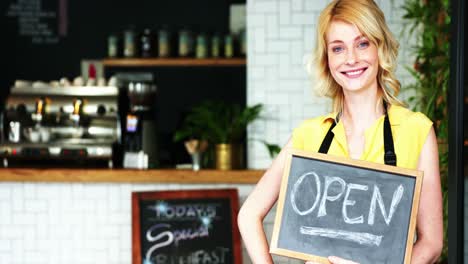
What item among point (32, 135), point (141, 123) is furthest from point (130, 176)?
point (32, 135)

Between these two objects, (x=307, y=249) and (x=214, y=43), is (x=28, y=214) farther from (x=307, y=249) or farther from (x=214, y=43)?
(x=307, y=249)

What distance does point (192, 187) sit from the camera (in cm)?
402

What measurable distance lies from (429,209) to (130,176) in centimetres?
251

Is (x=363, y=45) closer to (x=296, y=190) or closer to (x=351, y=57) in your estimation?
(x=351, y=57)

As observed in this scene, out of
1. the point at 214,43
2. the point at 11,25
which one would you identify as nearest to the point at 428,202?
the point at 214,43

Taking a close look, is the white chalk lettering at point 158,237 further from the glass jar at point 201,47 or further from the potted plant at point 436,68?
the glass jar at point 201,47

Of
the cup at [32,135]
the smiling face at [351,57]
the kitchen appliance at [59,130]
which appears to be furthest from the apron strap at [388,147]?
the cup at [32,135]

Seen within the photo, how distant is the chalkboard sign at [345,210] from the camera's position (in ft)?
5.49

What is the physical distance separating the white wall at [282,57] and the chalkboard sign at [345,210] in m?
2.32

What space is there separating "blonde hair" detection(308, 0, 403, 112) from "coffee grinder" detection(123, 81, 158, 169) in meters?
2.41

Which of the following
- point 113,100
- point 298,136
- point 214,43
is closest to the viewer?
point 298,136

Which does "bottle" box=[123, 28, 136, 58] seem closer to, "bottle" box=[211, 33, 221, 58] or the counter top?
"bottle" box=[211, 33, 221, 58]

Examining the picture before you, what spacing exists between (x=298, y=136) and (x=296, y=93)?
2.14 metres

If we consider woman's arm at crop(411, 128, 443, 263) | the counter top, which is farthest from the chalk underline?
the counter top
